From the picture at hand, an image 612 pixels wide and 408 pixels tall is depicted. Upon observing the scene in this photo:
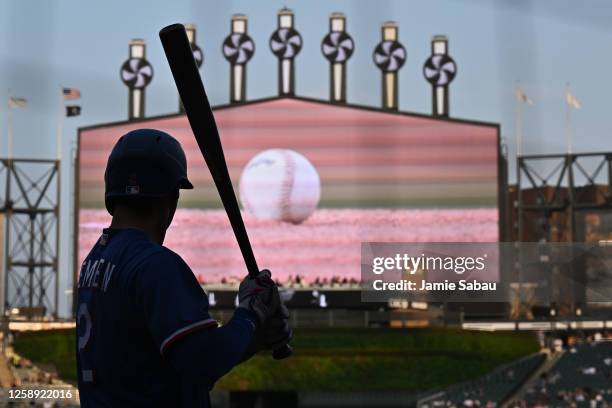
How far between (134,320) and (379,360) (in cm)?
2910

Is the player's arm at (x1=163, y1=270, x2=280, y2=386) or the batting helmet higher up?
the batting helmet

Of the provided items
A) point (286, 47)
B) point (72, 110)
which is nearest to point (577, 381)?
point (286, 47)

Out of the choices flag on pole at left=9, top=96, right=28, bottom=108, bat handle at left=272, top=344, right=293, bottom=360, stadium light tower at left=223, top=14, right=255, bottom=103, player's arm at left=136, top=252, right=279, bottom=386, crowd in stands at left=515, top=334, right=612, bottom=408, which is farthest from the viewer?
stadium light tower at left=223, top=14, right=255, bottom=103

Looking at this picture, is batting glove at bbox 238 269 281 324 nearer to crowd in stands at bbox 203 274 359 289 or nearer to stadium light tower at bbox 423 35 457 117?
crowd in stands at bbox 203 274 359 289

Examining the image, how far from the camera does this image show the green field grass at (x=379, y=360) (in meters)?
29.6

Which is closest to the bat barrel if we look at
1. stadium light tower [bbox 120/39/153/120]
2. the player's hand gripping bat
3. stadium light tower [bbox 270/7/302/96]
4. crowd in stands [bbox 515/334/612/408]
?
the player's hand gripping bat

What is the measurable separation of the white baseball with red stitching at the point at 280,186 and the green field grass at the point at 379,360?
6.57m

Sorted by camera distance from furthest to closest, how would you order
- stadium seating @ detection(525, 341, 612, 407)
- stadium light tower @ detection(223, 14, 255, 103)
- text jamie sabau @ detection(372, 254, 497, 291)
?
stadium light tower @ detection(223, 14, 255, 103), stadium seating @ detection(525, 341, 612, 407), text jamie sabau @ detection(372, 254, 497, 291)

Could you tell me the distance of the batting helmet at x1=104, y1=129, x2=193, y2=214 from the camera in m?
2.31

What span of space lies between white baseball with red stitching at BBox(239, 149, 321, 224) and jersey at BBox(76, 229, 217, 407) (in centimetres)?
3537

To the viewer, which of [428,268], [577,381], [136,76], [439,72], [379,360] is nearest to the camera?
[428,268]

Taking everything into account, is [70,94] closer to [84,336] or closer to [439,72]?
[439,72]

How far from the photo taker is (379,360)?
101ft

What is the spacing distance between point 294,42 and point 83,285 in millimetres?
37488
